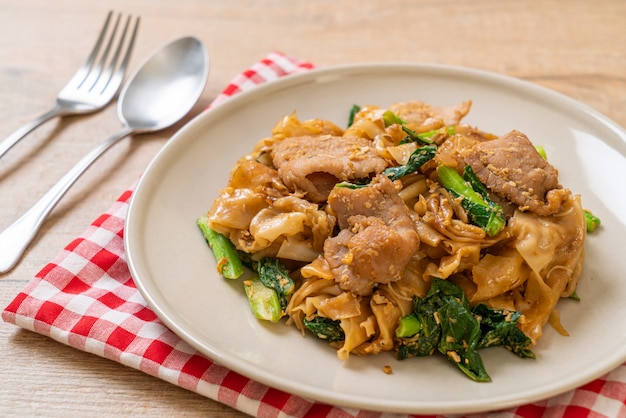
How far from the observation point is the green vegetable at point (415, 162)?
12.2ft

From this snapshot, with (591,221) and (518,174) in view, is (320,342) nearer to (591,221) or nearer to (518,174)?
(518,174)

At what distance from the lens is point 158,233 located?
12.7 feet

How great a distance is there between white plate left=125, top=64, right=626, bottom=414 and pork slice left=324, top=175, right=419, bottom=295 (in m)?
0.40

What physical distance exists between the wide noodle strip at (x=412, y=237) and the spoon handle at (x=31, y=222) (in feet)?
4.21

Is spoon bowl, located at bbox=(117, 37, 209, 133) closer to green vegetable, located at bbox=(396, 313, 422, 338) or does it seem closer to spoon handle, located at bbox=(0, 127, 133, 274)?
spoon handle, located at bbox=(0, 127, 133, 274)

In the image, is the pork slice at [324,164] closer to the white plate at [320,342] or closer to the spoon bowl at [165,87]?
the white plate at [320,342]

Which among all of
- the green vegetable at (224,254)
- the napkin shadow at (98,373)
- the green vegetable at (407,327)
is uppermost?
the green vegetable at (407,327)

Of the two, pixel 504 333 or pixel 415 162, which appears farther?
pixel 415 162

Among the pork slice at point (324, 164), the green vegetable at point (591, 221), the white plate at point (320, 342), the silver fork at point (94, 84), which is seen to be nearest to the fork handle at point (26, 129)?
the silver fork at point (94, 84)

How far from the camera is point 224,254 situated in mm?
3787

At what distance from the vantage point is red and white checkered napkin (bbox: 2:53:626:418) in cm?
321

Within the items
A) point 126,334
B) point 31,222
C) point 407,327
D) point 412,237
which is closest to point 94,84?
point 31,222

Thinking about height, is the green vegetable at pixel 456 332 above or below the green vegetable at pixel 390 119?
below

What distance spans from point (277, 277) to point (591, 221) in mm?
1860
